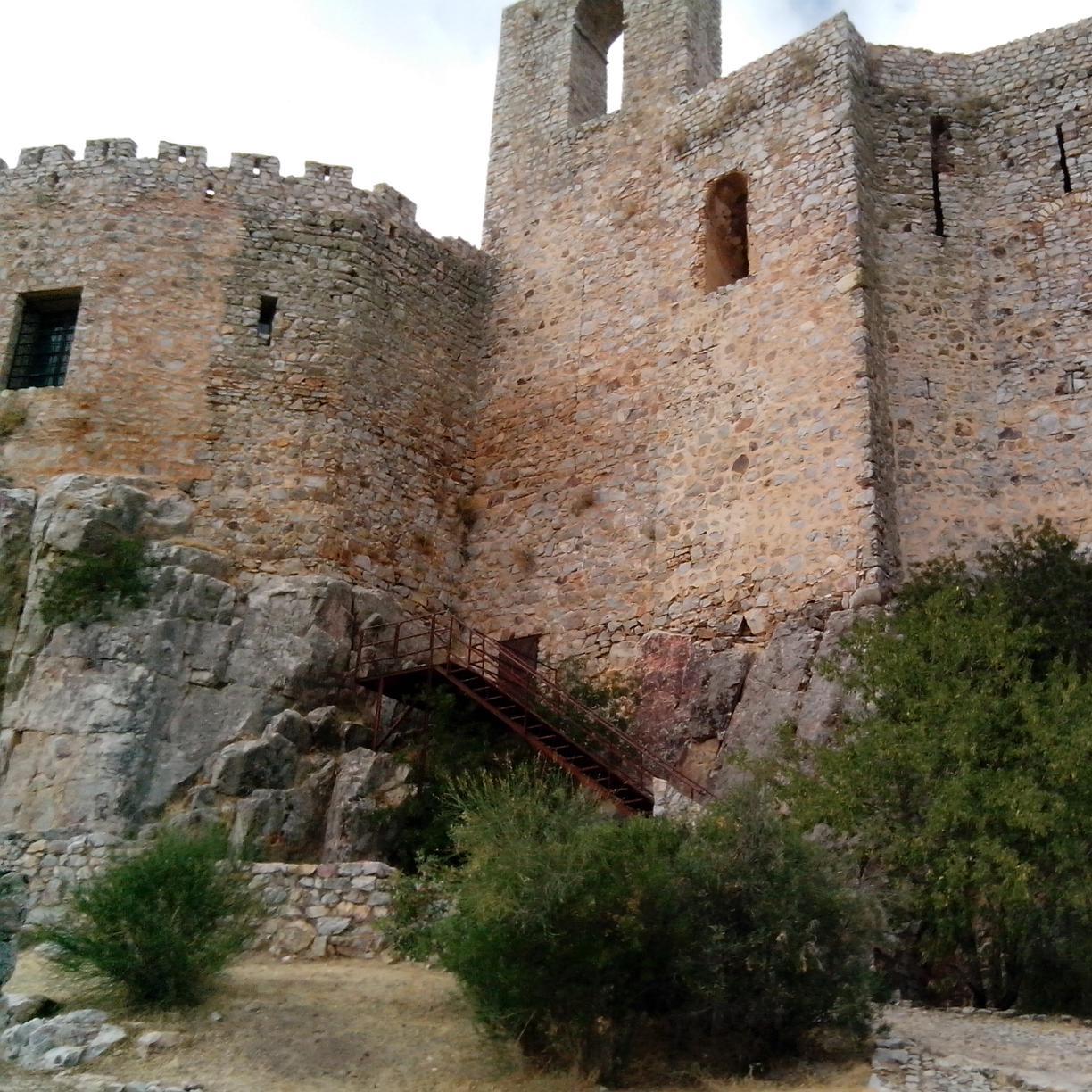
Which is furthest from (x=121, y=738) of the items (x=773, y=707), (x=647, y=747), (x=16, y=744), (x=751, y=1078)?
(x=751, y=1078)

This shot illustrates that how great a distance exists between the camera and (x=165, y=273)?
18.3 m

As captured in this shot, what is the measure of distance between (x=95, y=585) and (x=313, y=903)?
5.29 meters

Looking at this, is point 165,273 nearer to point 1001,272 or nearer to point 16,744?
point 16,744

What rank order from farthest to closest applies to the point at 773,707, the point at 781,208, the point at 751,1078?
the point at 781,208 < the point at 773,707 < the point at 751,1078

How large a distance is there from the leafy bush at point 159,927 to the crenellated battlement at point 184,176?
1093cm

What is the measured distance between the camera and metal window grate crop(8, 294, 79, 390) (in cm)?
1802

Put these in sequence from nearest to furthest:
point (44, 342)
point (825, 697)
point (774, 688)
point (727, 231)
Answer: point (825, 697), point (774, 688), point (44, 342), point (727, 231)

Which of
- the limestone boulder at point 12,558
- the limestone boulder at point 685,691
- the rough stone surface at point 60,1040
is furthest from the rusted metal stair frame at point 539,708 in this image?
the rough stone surface at point 60,1040

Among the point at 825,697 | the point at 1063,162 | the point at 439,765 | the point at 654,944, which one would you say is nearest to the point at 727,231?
the point at 1063,162

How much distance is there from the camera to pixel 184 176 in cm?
1883

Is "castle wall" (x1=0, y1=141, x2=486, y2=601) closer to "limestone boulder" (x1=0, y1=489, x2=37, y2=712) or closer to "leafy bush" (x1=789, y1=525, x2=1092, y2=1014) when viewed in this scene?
"limestone boulder" (x1=0, y1=489, x2=37, y2=712)

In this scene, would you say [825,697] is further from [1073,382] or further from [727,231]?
[727,231]

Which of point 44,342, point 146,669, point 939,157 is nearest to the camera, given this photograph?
point 146,669

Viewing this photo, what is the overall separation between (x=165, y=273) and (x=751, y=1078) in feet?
44.5
